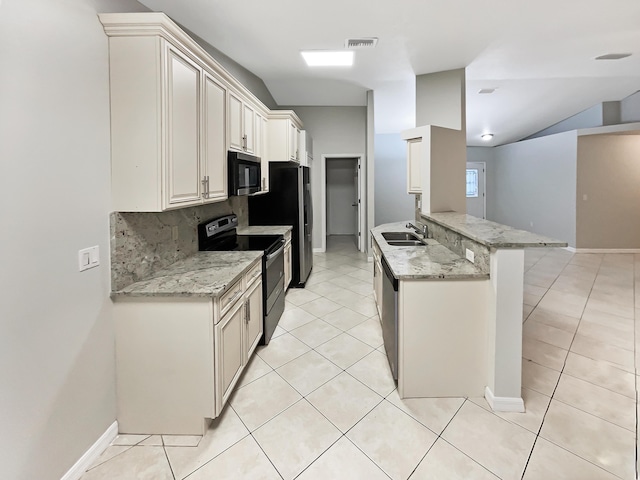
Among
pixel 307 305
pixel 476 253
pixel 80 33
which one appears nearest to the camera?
pixel 80 33

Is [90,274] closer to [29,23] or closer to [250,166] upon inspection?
[29,23]

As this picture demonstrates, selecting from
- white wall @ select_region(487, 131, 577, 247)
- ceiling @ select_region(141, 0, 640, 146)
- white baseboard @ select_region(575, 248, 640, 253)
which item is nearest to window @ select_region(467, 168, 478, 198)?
white wall @ select_region(487, 131, 577, 247)

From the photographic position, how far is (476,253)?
2275 mm

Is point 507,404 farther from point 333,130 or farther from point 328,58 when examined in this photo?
point 333,130

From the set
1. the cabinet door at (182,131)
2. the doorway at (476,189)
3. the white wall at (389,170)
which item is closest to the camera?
the cabinet door at (182,131)

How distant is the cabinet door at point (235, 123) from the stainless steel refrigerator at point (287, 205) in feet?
4.30

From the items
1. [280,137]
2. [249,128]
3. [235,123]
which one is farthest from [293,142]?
[235,123]

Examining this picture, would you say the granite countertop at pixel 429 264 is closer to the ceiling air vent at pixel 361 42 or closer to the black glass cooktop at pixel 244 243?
the black glass cooktop at pixel 244 243

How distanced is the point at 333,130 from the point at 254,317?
16.5 feet

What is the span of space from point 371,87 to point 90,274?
4.92m

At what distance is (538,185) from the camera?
7984 mm

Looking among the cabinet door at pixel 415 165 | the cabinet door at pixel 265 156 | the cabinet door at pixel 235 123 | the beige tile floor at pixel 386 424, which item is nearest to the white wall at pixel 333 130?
the cabinet door at pixel 265 156

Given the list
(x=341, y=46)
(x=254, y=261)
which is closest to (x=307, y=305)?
(x=254, y=261)

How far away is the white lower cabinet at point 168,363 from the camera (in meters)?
1.82
